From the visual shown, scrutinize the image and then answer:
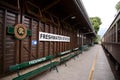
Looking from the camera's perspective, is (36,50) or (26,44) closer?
(26,44)

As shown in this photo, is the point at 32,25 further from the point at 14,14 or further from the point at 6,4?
the point at 6,4

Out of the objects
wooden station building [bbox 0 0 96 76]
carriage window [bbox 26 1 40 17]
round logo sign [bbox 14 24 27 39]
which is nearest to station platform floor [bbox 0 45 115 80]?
wooden station building [bbox 0 0 96 76]

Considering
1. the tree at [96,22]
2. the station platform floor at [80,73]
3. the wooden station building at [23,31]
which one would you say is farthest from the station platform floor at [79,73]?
the tree at [96,22]

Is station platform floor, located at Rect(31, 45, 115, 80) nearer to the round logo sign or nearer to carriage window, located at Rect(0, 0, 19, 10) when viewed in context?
the round logo sign

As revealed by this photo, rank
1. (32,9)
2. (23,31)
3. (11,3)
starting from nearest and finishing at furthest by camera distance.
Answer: (11,3), (23,31), (32,9)

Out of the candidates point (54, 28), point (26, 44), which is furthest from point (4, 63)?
point (54, 28)

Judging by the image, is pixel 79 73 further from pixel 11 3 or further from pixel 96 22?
pixel 96 22

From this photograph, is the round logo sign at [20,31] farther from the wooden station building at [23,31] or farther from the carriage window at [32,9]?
the carriage window at [32,9]

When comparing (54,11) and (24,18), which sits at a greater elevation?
(54,11)

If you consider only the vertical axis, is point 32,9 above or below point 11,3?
above

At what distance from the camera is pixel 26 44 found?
4977 mm

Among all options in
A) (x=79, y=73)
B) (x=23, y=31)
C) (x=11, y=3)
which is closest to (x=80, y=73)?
(x=79, y=73)

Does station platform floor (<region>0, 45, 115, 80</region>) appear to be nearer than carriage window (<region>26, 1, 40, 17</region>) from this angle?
No

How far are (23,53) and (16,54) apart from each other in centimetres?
40
